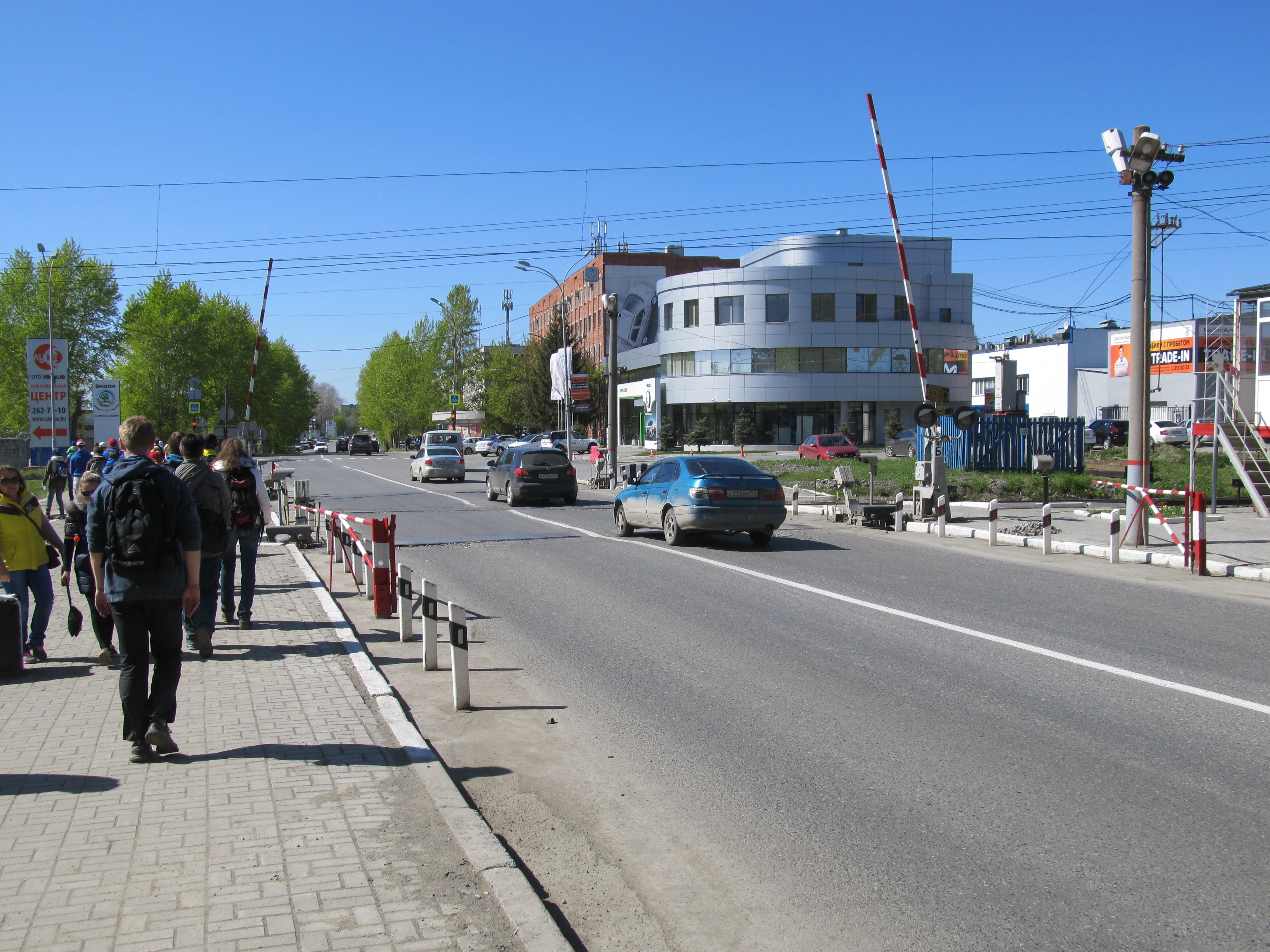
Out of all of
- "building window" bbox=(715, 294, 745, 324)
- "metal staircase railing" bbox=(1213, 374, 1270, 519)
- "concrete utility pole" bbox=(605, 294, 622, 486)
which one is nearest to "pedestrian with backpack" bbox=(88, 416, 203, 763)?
"metal staircase railing" bbox=(1213, 374, 1270, 519)

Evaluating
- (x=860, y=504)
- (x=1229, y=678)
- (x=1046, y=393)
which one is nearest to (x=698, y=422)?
(x=1046, y=393)

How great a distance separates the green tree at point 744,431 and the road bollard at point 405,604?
181 ft

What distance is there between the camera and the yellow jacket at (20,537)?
7637 millimetres

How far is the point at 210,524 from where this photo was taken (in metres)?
8.02

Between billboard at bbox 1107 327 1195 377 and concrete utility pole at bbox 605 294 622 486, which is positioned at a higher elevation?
billboard at bbox 1107 327 1195 377

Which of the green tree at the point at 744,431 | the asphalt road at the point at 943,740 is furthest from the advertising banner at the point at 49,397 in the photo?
the green tree at the point at 744,431

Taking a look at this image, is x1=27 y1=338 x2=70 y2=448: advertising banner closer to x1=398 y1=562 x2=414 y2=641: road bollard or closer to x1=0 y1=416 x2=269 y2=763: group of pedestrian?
x1=0 y1=416 x2=269 y2=763: group of pedestrian

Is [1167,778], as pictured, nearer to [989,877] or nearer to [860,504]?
[989,877]

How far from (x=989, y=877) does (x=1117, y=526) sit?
11.1m

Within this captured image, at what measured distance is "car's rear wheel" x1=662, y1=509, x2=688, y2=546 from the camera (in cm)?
1631

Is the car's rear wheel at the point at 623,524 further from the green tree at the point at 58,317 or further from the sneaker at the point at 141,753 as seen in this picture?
the green tree at the point at 58,317

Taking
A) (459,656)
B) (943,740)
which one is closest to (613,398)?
(459,656)

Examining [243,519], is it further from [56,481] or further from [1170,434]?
[1170,434]

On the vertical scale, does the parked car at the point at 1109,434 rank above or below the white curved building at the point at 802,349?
below
